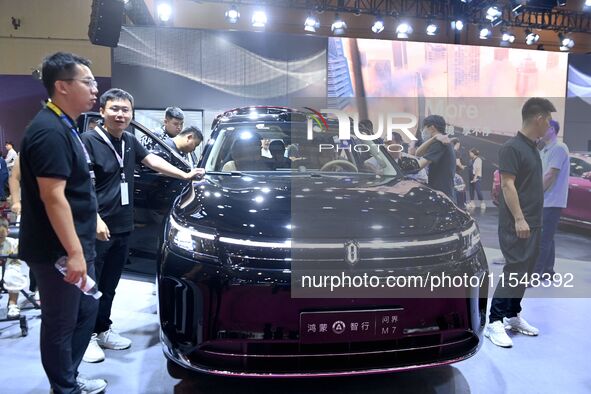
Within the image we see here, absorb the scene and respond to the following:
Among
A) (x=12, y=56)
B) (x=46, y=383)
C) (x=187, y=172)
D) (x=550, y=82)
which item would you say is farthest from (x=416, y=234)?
(x=12, y=56)

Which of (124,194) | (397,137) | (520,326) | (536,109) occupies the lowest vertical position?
(520,326)

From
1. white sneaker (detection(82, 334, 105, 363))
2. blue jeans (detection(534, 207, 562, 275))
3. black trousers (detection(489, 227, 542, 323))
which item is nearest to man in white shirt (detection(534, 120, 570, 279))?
blue jeans (detection(534, 207, 562, 275))

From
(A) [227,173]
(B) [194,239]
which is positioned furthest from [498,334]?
(B) [194,239]

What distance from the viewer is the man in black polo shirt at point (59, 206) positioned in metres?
1.63

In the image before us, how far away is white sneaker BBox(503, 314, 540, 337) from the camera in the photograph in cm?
294

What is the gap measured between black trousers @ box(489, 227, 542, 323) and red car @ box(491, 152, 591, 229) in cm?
320

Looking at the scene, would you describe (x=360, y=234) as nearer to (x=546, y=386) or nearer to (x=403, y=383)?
(x=403, y=383)

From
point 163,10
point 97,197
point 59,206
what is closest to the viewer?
point 59,206

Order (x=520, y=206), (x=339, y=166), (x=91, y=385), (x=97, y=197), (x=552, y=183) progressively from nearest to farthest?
(x=91, y=385)
(x=97, y=197)
(x=520, y=206)
(x=339, y=166)
(x=552, y=183)

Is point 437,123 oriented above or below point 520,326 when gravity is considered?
above

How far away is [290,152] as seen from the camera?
9.61ft

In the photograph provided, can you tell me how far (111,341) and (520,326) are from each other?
2.52m

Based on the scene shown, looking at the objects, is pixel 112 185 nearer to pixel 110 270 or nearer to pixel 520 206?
pixel 110 270

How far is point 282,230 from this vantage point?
1812 mm
